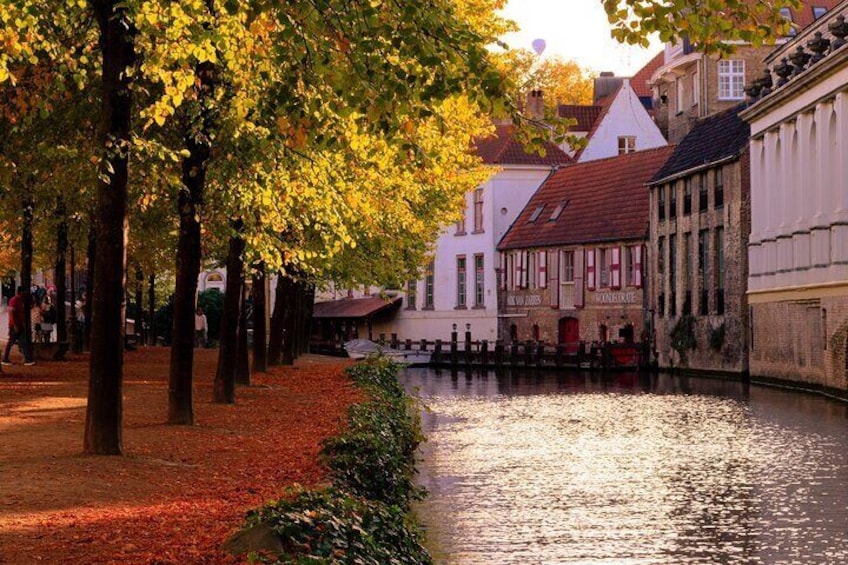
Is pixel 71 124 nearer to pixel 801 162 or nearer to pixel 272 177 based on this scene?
pixel 272 177

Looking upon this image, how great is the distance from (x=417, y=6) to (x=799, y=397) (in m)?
33.9

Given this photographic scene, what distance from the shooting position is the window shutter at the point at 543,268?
80062 mm

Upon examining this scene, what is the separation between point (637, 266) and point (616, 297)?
2.51 m

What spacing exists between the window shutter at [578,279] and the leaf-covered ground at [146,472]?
4785 cm

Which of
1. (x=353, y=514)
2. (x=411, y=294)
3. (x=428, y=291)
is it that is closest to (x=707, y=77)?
(x=428, y=291)

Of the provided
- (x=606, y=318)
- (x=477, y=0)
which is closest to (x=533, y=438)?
(x=477, y=0)

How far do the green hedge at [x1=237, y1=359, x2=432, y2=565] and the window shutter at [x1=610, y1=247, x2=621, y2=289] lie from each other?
56765 millimetres

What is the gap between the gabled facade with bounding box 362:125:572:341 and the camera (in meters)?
86.2

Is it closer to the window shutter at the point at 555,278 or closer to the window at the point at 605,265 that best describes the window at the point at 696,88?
the window at the point at 605,265

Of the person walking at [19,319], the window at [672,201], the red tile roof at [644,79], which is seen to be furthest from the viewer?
the red tile roof at [644,79]

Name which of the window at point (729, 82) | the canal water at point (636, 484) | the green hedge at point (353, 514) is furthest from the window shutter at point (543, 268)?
the green hedge at point (353, 514)

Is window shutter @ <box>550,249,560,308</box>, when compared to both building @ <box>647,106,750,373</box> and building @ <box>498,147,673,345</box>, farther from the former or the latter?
building @ <box>647,106,750,373</box>

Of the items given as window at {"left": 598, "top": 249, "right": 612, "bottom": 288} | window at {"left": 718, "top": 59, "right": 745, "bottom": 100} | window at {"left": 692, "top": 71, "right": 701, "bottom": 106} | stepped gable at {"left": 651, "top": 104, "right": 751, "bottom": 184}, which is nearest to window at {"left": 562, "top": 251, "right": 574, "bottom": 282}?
window at {"left": 598, "top": 249, "right": 612, "bottom": 288}

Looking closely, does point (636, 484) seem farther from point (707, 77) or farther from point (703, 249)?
point (707, 77)
